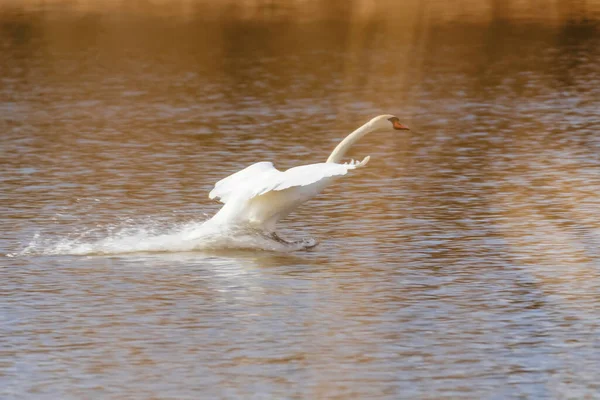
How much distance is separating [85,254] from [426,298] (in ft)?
11.7

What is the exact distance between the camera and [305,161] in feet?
65.7

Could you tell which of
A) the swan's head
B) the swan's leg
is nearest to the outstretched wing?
the swan's leg

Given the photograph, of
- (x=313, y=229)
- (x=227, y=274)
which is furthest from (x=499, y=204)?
(x=227, y=274)

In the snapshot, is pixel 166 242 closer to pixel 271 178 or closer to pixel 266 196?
Answer: pixel 266 196

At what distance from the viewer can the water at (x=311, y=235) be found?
9.95 meters

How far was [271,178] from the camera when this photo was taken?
13531mm

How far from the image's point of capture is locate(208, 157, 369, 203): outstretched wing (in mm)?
13000

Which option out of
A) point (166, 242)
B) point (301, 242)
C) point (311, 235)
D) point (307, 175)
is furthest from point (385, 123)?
point (166, 242)

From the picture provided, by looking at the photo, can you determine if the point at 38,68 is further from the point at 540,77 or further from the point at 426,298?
the point at 426,298

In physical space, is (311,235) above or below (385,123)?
below

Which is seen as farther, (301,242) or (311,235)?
(311,235)

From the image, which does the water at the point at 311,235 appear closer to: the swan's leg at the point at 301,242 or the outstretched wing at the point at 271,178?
the swan's leg at the point at 301,242

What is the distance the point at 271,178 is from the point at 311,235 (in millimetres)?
1451

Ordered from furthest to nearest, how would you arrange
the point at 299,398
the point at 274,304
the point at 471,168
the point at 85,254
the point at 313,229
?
the point at 471,168 < the point at 313,229 < the point at 85,254 < the point at 274,304 < the point at 299,398
